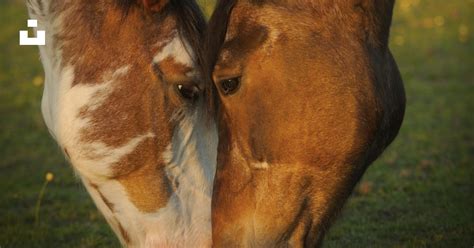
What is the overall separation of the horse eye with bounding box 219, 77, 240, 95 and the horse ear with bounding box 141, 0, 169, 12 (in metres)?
0.62

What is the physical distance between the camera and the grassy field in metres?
5.41

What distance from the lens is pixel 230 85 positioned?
10.3 feet

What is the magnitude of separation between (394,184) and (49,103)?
360 cm

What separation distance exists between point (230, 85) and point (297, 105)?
0.31 metres

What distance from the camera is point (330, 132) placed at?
302cm

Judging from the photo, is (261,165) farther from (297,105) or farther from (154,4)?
(154,4)

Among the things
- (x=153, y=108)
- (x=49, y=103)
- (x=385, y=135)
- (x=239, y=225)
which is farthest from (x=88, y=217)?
(x=385, y=135)

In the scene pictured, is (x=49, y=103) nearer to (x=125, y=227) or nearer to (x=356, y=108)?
(x=125, y=227)

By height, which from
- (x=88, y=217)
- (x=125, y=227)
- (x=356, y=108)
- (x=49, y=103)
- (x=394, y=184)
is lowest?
(x=394, y=184)

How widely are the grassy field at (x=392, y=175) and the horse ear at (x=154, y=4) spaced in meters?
0.23

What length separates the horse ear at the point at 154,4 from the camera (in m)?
3.52

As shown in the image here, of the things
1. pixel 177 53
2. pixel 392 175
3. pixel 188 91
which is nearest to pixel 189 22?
pixel 177 53

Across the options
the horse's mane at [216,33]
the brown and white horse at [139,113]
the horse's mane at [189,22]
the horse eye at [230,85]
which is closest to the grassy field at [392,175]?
the horse's mane at [189,22]

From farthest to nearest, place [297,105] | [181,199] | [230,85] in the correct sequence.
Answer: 1. [181,199]
2. [230,85]
3. [297,105]
